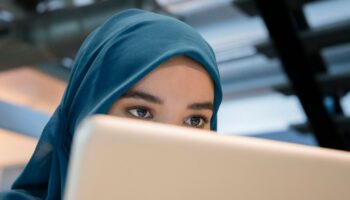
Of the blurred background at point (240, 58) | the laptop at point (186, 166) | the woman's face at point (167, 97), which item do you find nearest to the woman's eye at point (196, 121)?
the woman's face at point (167, 97)

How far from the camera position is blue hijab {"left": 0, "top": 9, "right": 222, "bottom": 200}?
2.17ft

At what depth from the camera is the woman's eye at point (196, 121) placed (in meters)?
0.69

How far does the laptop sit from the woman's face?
310 millimetres

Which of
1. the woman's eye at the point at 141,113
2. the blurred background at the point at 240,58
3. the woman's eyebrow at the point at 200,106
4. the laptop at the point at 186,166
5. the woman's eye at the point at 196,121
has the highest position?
the blurred background at the point at 240,58

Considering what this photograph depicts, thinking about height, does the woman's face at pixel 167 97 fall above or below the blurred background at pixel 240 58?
below

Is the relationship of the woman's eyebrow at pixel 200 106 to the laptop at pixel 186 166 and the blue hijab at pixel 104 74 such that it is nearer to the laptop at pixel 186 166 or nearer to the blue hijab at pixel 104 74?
the blue hijab at pixel 104 74

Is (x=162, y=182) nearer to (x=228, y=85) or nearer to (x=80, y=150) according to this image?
(x=80, y=150)

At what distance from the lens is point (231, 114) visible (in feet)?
9.54

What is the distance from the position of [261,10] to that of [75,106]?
3.13 ft

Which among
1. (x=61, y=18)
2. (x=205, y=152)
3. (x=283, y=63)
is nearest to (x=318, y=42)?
(x=283, y=63)

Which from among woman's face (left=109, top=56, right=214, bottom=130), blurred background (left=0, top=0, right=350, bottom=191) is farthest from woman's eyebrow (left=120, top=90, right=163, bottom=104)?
blurred background (left=0, top=0, right=350, bottom=191)

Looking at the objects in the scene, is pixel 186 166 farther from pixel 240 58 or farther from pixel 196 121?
pixel 240 58

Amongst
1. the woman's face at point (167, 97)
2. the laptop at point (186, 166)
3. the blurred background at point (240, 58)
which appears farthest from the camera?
the blurred background at point (240, 58)

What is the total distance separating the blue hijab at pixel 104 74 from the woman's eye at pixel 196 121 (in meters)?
0.07
